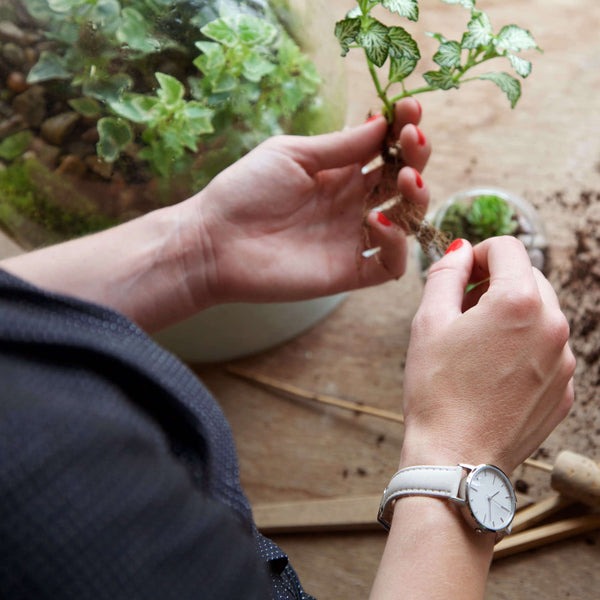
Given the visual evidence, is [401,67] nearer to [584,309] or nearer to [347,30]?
[347,30]

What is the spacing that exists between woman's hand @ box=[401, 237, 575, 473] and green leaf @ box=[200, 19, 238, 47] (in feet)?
1.33

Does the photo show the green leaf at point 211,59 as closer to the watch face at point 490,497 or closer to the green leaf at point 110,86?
the green leaf at point 110,86

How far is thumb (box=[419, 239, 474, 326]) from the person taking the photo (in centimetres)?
60

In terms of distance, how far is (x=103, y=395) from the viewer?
41cm

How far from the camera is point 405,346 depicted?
3.17 ft

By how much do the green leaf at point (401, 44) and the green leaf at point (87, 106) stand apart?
1.17ft

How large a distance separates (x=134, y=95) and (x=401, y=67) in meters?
0.32

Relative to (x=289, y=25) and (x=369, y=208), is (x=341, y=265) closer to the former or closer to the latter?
(x=369, y=208)

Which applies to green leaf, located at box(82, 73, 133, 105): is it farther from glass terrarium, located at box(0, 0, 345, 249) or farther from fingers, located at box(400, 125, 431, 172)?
fingers, located at box(400, 125, 431, 172)

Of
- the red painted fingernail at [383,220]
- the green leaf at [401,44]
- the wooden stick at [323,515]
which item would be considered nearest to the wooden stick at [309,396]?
the wooden stick at [323,515]

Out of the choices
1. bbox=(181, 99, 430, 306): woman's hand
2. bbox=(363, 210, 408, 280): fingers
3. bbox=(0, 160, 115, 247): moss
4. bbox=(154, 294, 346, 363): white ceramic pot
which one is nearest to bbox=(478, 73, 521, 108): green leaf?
bbox=(181, 99, 430, 306): woman's hand

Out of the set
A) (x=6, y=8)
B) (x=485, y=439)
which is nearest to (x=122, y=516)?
(x=485, y=439)

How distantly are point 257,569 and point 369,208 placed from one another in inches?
20.3

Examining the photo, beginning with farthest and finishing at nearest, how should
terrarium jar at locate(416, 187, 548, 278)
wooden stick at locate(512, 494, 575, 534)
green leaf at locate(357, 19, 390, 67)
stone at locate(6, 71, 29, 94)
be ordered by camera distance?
terrarium jar at locate(416, 187, 548, 278) → wooden stick at locate(512, 494, 575, 534) → stone at locate(6, 71, 29, 94) → green leaf at locate(357, 19, 390, 67)
